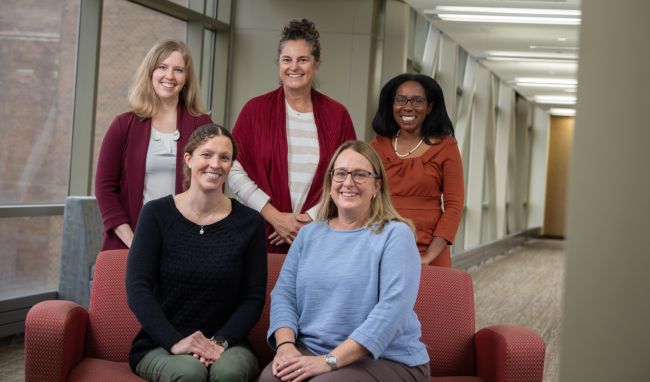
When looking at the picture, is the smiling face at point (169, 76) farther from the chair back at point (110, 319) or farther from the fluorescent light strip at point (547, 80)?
the fluorescent light strip at point (547, 80)

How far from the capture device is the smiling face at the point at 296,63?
3605 mm

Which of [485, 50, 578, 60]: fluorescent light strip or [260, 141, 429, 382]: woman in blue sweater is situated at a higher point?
[485, 50, 578, 60]: fluorescent light strip

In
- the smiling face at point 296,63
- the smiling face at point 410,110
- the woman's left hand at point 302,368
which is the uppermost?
the smiling face at point 296,63

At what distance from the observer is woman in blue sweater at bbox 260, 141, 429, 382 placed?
2809 mm

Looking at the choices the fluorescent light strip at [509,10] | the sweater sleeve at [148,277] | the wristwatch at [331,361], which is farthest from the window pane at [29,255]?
the fluorescent light strip at [509,10]

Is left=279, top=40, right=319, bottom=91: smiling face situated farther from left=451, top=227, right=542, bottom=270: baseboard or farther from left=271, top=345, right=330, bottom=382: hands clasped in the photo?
left=451, top=227, right=542, bottom=270: baseboard

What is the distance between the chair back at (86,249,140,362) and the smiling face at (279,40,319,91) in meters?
1.01

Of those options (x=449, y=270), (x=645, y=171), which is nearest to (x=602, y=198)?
(x=645, y=171)

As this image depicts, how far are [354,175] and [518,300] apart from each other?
7.50 metres

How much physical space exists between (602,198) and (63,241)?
560cm

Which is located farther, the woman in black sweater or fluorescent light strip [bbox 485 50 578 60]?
fluorescent light strip [bbox 485 50 578 60]

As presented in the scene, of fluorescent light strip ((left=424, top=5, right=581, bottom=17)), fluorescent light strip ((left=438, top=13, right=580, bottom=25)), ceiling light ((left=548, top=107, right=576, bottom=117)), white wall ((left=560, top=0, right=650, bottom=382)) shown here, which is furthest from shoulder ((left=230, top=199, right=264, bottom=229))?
ceiling light ((left=548, top=107, right=576, bottom=117))

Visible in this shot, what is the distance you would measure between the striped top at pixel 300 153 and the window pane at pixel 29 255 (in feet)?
9.61

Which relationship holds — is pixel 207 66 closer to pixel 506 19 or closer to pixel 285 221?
pixel 506 19
